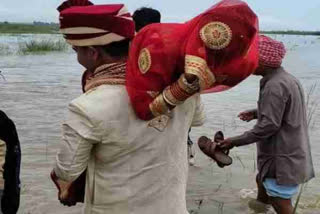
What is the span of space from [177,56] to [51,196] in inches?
168

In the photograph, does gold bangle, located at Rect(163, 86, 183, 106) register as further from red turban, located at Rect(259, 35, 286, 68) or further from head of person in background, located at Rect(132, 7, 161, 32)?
head of person in background, located at Rect(132, 7, 161, 32)

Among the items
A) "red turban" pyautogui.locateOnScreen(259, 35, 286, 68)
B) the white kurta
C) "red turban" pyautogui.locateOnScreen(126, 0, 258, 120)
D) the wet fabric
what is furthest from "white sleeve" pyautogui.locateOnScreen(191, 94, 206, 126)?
"red turban" pyautogui.locateOnScreen(259, 35, 286, 68)

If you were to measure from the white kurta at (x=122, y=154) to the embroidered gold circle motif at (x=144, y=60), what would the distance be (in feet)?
0.45

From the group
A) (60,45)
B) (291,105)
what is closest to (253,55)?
(291,105)

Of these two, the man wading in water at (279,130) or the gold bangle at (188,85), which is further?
the man wading in water at (279,130)

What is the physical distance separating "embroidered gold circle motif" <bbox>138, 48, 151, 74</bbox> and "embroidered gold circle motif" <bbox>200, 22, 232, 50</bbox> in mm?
221

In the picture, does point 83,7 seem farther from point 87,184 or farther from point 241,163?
point 241,163

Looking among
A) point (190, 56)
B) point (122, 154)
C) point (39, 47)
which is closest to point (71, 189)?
point (122, 154)

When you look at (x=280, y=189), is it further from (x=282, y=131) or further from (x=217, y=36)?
(x=217, y=36)

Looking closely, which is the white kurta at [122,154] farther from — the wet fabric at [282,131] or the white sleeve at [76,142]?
the wet fabric at [282,131]

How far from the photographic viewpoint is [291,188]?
153 inches

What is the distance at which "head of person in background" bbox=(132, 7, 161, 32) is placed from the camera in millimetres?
4633

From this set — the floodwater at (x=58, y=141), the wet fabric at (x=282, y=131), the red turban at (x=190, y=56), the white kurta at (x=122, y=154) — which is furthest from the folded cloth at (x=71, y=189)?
the floodwater at (x=58, y=141)

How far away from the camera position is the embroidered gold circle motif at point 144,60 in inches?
76.0
